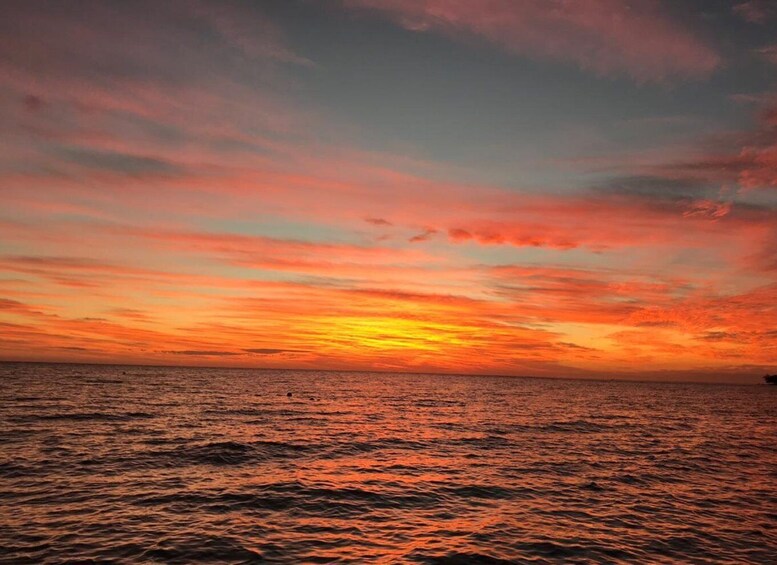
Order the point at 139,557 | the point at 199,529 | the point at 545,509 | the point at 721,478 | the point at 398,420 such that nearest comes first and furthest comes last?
the point at 139,557 < the point at 199,529 < the point at 545,509 < the point at 721,478 < the point at 398,420

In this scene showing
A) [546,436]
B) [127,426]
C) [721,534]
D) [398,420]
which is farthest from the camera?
[398,420]

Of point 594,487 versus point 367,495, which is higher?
point 594,487

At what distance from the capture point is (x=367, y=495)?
85.5 ft

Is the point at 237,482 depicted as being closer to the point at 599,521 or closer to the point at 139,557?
the point at 139,557

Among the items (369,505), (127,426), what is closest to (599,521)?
(369,505)

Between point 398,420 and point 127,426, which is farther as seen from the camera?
point 398,420

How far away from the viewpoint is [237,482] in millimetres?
27688

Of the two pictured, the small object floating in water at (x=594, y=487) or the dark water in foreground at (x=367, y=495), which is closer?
the dark water in foreground at (x=367, y=495)

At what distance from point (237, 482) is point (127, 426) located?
2554cm

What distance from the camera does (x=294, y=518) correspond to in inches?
859

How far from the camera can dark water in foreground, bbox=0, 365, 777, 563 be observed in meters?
18.5

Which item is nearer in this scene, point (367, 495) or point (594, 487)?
point (367, 495)

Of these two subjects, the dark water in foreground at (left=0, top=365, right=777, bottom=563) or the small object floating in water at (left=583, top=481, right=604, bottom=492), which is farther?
the small object floating in water at (left=583, top=481, right=604, bottom=492)

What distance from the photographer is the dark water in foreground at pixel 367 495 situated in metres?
18.5
